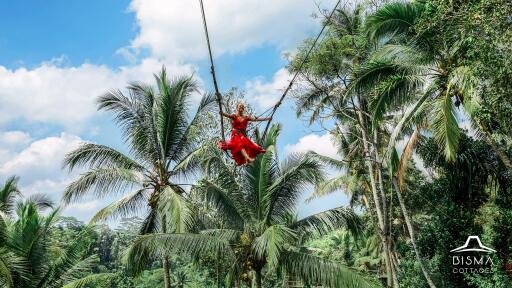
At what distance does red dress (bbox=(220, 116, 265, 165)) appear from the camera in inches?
375

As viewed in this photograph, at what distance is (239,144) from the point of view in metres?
9.51

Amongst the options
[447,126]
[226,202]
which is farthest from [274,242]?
[447,126]

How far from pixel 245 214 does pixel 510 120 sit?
6.15m

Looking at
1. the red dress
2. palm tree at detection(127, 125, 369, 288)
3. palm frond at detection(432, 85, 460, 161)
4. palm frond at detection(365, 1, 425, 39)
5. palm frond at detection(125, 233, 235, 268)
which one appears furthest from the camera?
palm frond at detection(365, 1, 425, 39)

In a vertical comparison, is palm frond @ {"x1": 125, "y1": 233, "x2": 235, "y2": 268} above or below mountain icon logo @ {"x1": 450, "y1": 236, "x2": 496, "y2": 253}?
below

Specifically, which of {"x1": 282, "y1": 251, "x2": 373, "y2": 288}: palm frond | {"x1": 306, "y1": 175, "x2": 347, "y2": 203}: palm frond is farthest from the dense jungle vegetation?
{"x1": 306, "y1": 175, "x2": 347, "y2": 203}: palm frond

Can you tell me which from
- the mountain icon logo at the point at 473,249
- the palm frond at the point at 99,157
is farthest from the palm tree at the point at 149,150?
the mountain icon logo at the point at 473,249

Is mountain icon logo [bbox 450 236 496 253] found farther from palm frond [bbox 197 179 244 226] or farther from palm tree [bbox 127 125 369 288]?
palm frond [bbox 197 179 244 226]

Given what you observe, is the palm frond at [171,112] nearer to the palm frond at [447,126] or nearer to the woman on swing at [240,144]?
the woman on swing at [240,144]

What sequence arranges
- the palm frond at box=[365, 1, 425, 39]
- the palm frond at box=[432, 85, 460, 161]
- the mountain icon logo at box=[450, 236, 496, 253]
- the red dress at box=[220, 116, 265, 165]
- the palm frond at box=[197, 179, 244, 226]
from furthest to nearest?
the mountain icon logo at box=[450, 236, 496, 253], the palm frond at box=[365, 1, 425, 39], the palm frond at box=[197, 179, 244, 226], the palm frond at box=[432, 85, 460, 161], the red dress at box=[220, 116, 265, 165]

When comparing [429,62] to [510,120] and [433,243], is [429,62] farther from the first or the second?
[433,243]

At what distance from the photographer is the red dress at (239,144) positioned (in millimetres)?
9516

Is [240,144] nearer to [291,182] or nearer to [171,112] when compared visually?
[291,182]

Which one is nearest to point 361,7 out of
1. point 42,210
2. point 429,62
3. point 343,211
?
point 429,62
